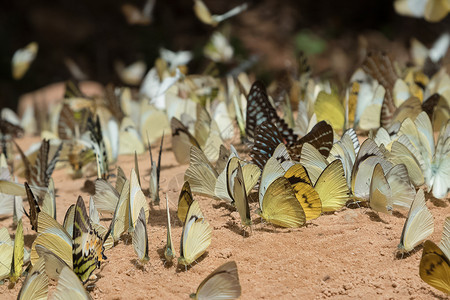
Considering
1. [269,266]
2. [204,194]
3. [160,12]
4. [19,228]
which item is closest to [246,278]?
[269,266]

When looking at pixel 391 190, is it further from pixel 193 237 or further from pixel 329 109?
pixel 329 109

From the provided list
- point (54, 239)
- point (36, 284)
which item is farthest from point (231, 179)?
point (36, 284)

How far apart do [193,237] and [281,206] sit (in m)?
0.30

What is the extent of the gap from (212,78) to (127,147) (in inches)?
34.4

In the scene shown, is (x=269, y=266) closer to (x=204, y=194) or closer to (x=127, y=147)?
(x=204, y=194)

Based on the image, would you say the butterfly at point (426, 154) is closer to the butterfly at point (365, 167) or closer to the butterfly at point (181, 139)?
the butterfly at point (365, 167)

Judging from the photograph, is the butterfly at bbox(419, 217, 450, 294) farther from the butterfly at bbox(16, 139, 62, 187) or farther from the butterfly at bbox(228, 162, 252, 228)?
the butterfly at bbox(16, 139, 62, 187)

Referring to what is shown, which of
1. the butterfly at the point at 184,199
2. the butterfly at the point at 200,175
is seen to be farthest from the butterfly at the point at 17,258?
the butterfly at the point at 200,175

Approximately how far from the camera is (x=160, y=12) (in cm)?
857

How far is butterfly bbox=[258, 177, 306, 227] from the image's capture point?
169cm

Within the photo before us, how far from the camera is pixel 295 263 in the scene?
160cm

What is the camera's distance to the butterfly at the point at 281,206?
169 cm

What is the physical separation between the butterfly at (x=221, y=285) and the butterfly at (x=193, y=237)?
17 centimetres

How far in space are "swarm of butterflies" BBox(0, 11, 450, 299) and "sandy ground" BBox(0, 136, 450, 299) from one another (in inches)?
1.5
